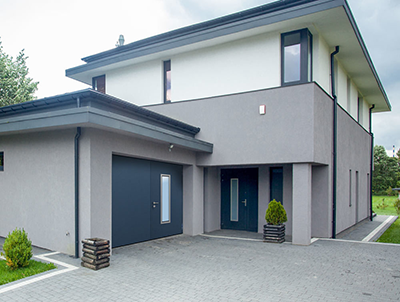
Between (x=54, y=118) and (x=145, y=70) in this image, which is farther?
(x=145, y=70)

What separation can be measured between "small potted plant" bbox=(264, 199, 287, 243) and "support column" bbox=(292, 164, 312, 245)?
0.42 metres

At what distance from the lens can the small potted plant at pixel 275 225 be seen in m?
9.84

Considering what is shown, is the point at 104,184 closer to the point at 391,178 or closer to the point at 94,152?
the point at 94,152

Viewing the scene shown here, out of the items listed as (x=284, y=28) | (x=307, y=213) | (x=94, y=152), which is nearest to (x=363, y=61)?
(x=284, y=28)

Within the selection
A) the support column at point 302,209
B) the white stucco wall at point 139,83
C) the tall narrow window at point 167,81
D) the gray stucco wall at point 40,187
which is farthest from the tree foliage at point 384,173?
the gray stucco wall at point 40,187

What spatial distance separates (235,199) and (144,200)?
4112mm

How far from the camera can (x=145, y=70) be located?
13.4 m

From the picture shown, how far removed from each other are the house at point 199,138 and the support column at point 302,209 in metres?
0.03

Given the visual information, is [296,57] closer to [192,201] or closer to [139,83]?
[192,201]

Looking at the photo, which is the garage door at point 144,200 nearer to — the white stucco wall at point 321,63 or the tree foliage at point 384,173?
the white stucco wall at point 321,63

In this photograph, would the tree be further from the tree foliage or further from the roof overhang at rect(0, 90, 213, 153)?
the tree foliage

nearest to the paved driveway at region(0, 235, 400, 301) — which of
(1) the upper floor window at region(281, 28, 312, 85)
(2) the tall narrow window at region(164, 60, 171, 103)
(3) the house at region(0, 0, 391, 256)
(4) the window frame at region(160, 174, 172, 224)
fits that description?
(3) the house at region(0, 0, 391, 256)

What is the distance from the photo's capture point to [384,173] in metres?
44.6

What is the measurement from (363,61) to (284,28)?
16.2 ft
